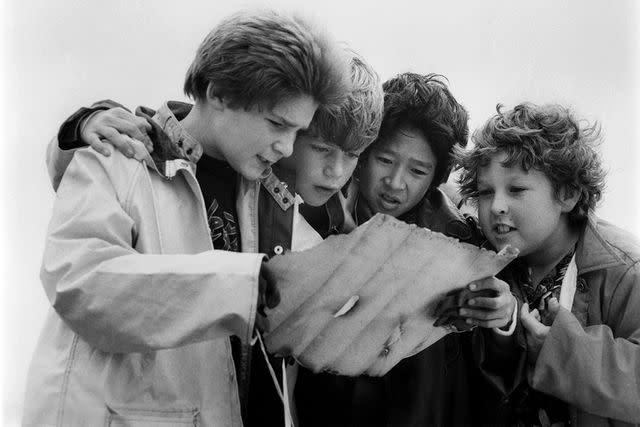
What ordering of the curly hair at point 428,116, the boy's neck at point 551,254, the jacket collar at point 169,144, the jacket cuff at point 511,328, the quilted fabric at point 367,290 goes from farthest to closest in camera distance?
the curly hair at point 428,116 → the boy's neck at point 551,254 → the jacket cuff at point 511,328 → the jacket collar at point 169,144 → the quilted fabric at point 367,290

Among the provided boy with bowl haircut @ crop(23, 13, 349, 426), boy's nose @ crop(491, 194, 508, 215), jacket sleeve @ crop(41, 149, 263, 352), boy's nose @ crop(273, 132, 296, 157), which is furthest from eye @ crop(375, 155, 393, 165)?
jacket sleeve @ crop(41, 149, 263, 352)

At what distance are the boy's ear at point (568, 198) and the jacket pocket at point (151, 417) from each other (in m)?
1.32

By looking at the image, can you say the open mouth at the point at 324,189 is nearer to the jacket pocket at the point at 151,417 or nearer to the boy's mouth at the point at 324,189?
the boy's mouth at the point at 324,189

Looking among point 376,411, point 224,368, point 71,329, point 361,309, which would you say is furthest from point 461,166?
point 71,329

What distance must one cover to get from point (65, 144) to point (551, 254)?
1423mm

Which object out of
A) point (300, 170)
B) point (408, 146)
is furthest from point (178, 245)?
point (408, 146)

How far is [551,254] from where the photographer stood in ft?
7.43

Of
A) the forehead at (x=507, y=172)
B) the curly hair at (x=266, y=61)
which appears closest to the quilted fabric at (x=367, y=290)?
the curly hair at (x=266, y=61)

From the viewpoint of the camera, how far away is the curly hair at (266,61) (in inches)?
68.8

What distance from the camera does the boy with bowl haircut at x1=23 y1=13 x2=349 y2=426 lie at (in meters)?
1.33

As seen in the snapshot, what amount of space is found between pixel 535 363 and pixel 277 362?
2.23ft

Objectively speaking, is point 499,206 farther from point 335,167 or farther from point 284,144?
point 284,144

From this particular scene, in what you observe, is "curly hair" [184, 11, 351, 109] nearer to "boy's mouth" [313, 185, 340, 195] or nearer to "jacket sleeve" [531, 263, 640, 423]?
"boy's mouth" [313, 185, 340, 195]

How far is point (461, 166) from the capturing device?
93.4 inches
